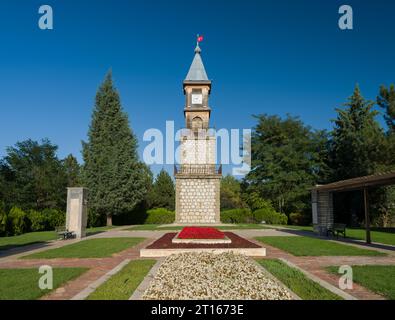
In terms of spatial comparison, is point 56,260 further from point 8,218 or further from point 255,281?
point 8,218

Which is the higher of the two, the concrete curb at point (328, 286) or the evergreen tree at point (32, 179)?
the evergreen tree at point (32, 179)

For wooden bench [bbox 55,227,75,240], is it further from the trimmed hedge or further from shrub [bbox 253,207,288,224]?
shrub [bbox 253,207,288,224]

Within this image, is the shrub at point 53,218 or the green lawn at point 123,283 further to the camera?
the shrub at point 53,218

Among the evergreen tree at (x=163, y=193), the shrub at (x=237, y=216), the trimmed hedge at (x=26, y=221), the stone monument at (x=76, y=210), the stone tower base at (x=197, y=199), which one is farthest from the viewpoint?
the evergreen tree at (x=163, y=193)

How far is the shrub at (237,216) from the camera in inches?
1286

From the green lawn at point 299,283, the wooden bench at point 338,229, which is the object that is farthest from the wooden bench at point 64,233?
the wooden bench at point 338,229

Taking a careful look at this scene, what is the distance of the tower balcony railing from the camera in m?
29.8

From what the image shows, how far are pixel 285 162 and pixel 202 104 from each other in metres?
12.4

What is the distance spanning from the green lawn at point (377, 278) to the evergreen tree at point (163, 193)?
118ft

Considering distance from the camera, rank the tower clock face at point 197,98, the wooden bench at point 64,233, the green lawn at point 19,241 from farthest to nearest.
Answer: the tower clock face at point 197,98 → the wooden bench at point 64,233 → the green lawn at point 19,241

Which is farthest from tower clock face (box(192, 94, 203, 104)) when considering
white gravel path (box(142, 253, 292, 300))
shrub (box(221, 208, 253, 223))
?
white gravel path (box(142, 253, 292, 300))

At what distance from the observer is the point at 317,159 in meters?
36.0

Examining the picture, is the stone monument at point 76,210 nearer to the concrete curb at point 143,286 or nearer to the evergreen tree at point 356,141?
the concrete curb at point 143,286

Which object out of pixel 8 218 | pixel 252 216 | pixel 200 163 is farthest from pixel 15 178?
pixel 252 216
